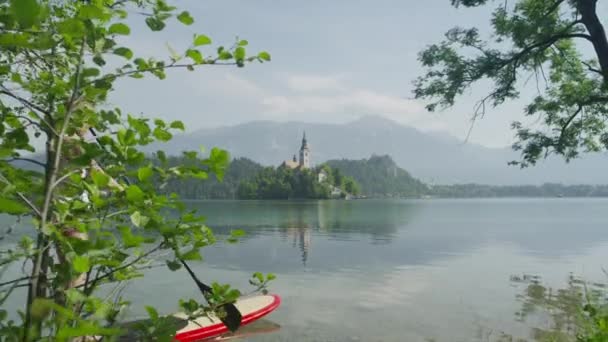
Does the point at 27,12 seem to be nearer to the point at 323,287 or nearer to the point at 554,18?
the point at 554,18

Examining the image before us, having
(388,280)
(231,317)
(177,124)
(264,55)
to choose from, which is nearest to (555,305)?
(388,280)

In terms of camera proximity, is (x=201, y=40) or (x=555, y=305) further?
(x=555, y=305)

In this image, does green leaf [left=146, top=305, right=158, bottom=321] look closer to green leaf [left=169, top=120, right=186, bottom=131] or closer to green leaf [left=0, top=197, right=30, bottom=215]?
green leaf [left=169, top=120, right=186, bottom=131]

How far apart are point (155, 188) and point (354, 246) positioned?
39629 mm

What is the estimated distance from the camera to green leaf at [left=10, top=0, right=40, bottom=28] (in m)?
0.97

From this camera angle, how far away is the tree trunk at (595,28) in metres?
10.5

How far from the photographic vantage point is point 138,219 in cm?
164

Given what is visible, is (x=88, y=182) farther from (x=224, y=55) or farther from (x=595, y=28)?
(x=595, y=28)

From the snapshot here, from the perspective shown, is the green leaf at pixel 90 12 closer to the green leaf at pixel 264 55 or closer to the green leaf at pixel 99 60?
the green leaf at pixel 99 60

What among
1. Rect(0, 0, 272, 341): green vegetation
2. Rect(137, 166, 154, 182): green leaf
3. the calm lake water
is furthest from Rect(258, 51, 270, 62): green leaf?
the calm lake water

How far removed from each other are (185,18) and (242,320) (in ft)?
41.5

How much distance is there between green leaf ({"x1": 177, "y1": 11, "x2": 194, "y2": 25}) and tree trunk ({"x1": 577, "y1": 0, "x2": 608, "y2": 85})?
1153 centimetres

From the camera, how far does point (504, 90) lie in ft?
43.7

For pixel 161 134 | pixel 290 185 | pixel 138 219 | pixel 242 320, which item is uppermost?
pixel 290 185
